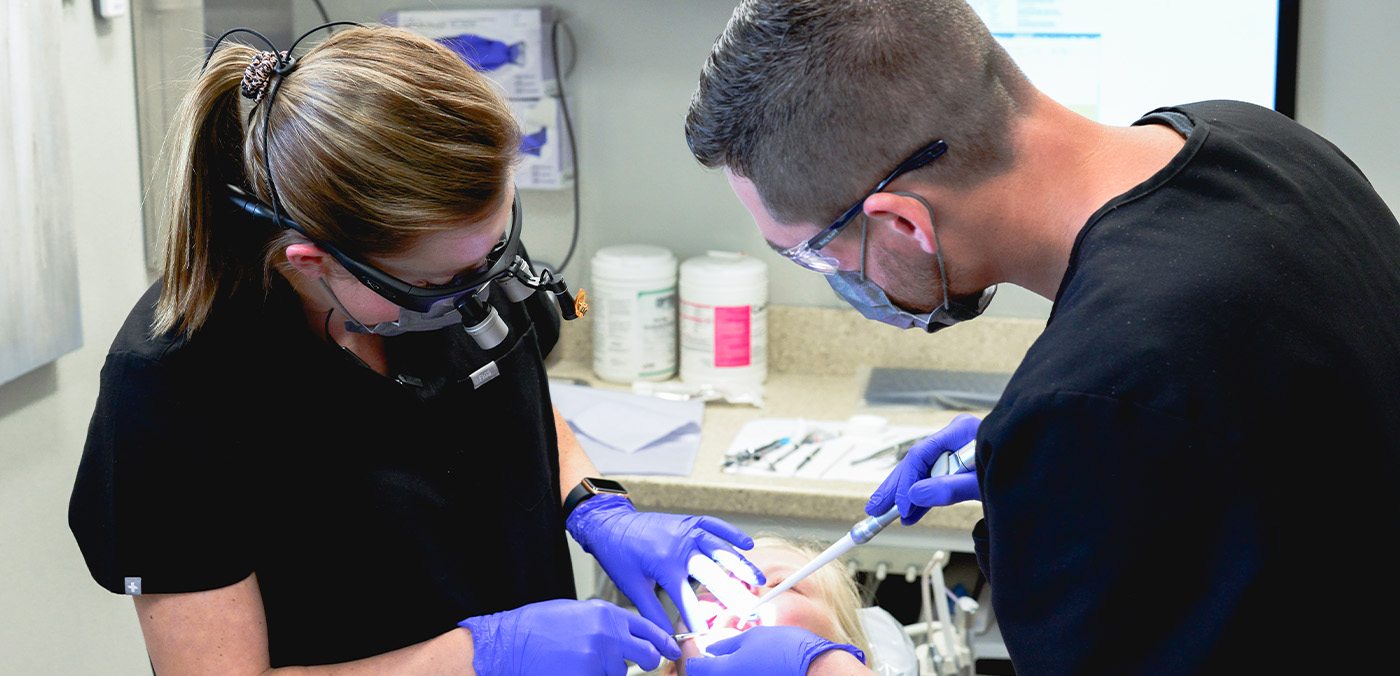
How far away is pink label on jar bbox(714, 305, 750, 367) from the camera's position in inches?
106

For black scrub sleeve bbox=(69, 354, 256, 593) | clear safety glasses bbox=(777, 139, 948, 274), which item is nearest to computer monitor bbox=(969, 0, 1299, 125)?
clear safety glasses bbox=(777, 139, 948, 274)

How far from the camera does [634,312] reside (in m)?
2.72

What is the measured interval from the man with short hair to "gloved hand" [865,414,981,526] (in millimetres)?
305

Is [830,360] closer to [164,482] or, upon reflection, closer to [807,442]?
[807,442]

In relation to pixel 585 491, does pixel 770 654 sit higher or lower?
lower

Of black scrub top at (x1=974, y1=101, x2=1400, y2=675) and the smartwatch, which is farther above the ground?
black scrub top at (x1=974, y1=101, x2=1400, y2=675)

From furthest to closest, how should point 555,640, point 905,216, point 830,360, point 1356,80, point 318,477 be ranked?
point 830,360 < point 1356,80 < point 555,640 < point 318,477 < point 905,216

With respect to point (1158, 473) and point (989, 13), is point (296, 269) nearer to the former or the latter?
point (1158, 473)

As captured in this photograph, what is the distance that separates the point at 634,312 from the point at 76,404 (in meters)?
1.09

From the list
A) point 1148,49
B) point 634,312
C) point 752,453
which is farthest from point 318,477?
point 1148,49

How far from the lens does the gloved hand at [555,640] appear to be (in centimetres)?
149

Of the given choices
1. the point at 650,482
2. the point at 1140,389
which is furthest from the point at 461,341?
the point at 1140,389

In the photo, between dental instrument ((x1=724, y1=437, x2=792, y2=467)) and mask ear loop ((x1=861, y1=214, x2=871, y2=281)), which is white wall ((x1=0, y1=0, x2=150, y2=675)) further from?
mask ear loop ((x1=861, y1=214, x2=871, y2=281))

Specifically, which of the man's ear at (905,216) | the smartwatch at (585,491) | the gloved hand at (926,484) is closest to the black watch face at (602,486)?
the smartwatch at (585,491)
